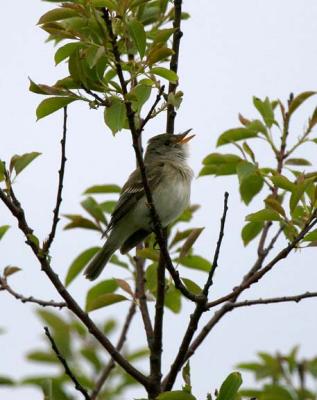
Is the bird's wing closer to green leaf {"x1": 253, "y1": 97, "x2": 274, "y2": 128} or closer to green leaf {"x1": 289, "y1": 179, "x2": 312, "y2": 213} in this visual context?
green leaf {"x1": 253, "y1": 97, "x2": 274, "y2": 128}

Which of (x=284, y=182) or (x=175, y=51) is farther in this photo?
(x=175, y=51)

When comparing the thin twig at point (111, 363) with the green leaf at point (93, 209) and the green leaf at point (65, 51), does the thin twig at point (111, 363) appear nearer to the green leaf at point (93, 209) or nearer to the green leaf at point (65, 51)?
the green leaf at point (93, 209)

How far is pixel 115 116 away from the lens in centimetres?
360

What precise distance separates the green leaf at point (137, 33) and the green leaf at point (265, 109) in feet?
6.07

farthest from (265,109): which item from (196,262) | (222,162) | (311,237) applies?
(311,237)

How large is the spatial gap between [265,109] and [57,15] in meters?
2.09

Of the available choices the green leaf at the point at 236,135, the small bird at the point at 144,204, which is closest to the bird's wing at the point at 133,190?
the small bird at the point at 144,204

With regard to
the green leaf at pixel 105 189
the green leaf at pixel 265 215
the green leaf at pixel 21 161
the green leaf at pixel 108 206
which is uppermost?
the green leaf at pixel 105 189

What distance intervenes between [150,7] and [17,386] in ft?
7.93

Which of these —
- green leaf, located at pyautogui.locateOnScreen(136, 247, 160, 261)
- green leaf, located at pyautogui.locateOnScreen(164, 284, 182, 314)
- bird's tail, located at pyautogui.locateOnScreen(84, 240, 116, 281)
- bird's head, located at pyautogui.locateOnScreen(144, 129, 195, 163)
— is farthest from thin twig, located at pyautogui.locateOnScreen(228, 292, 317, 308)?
bird's head, located at pyautogui.locateOnScreen(144, 129, 195, 163)

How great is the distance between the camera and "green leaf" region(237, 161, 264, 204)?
4.73 m

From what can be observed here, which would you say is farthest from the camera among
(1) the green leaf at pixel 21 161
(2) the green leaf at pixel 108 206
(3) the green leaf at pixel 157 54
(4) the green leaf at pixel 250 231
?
(2) the green leaf at pixel 108 206

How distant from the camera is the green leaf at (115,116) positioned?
355 centimetres

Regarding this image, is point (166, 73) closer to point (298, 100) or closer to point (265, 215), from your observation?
point (265, 215)
